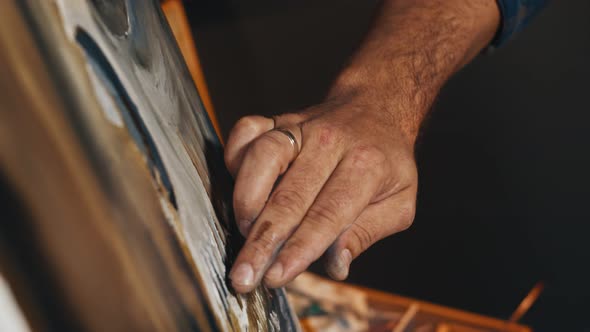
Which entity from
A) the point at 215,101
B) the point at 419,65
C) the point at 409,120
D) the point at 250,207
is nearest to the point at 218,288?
the point at 250,207

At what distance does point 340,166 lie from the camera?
583mm

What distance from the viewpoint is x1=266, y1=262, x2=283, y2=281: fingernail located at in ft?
1.54

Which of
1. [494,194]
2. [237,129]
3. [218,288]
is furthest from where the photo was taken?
[494,194]

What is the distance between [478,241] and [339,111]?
5.12 feet

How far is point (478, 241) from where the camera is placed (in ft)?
6.85

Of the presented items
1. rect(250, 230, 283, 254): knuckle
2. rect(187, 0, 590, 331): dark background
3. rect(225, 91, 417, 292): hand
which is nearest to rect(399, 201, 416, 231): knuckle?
rect(225, 91, 417, 292): hand

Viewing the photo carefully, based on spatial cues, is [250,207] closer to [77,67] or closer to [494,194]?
[77,67]

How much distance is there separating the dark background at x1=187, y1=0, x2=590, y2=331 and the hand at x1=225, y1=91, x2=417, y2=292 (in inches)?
45.9

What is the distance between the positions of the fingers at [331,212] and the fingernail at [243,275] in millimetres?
20

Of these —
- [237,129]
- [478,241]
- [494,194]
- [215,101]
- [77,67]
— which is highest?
[77,67]

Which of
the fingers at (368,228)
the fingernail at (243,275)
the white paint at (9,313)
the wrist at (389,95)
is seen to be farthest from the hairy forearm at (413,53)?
the white paint at (9,313)

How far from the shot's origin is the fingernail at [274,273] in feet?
1.54

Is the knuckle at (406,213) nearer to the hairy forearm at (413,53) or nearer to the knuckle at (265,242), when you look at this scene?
the hairy forearm at (413,53)

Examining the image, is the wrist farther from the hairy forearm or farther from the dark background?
the dark background
